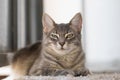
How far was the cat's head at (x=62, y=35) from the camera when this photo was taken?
1360 mm

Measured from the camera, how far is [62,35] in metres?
1.38

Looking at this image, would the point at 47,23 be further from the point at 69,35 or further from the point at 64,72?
the point at 64,72

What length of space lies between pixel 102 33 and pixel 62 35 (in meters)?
1.01

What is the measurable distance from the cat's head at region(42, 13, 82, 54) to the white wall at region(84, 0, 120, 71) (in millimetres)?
894

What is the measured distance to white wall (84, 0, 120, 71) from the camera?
231 centimetres

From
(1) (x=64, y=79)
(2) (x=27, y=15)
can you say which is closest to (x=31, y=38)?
(2) (x=27, y=15)

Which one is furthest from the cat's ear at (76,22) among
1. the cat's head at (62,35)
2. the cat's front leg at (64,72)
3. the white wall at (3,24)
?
the white wall at (3,24)

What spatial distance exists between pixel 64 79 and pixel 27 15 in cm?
115

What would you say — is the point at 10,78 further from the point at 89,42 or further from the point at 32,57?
the point at 89,42

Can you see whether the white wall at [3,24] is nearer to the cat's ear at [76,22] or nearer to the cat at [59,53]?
the cat at [59,53]

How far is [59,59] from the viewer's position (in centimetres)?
140

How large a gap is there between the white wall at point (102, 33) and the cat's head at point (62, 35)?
0.89 metres

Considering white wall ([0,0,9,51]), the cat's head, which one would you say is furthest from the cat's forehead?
white wall ([0,0,9,51])

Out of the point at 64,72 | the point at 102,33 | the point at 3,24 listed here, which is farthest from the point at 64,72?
the point at 102,33
